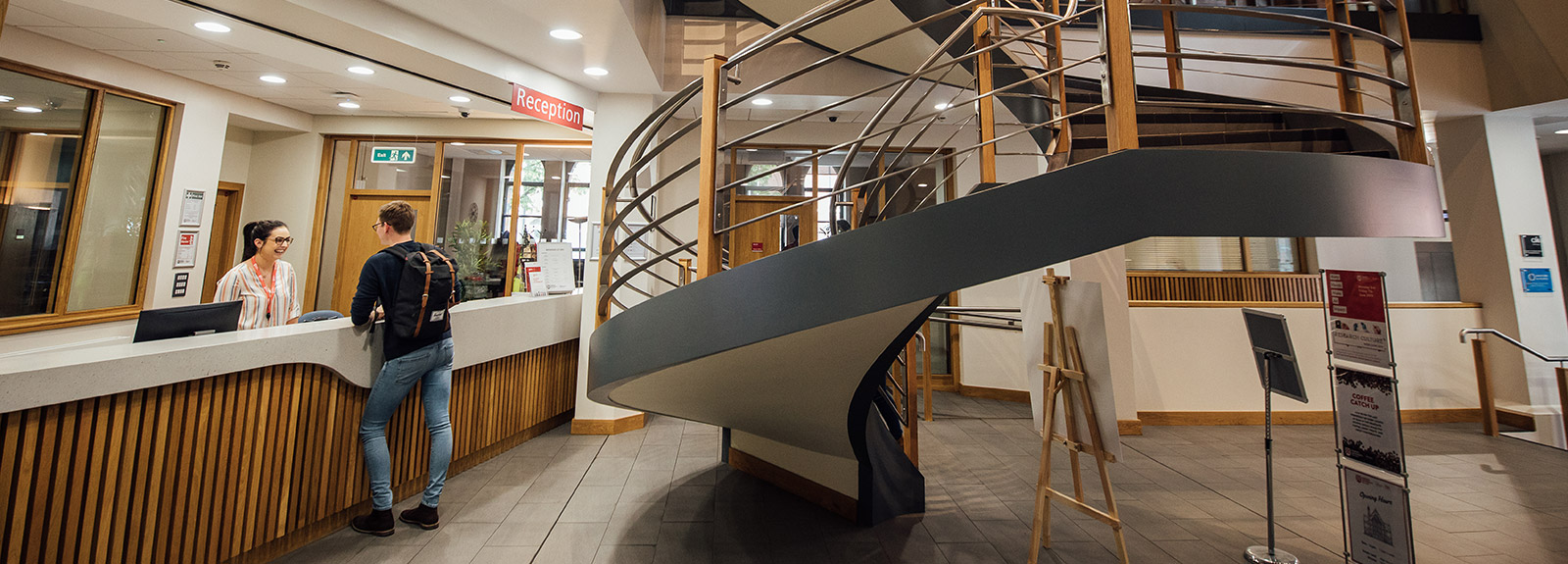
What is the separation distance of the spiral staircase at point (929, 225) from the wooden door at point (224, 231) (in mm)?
5965

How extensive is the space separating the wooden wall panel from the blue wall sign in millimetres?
1532

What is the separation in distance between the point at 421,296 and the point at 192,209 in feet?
15.5

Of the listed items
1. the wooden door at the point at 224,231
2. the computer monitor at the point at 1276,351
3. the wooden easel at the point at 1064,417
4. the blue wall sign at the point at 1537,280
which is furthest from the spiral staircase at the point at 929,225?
the wooden door at the point at 224,231

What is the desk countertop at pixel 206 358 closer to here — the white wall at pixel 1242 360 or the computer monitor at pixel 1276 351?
the computer monitor at pixel 1276 351

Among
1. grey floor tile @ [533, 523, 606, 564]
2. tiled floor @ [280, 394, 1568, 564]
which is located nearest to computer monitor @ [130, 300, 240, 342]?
tiled floor @ [280, 394, 1568, 564]

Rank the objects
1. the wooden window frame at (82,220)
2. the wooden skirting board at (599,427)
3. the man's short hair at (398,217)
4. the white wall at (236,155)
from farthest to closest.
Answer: the white wall at (236,155), the wooden skirting board at (599,427), the wooden window frame at (82,220), the man's short hair at (398,217)

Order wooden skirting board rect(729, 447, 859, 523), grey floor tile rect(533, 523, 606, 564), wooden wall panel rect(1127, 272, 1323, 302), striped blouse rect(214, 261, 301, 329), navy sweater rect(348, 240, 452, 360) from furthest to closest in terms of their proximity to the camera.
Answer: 1. wooden wall panel rect(1127, 272, 1323, 302)
2. striped blouse rect(214, 261, 301, 329)
3. wooden skirting board rect(729, 447, 859, 523)
4. navy sweater rect(348, 240, 452, 360)
5. grey floor tile rect(533, 523, 606, 564)

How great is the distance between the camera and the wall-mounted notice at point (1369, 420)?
76.6 inches

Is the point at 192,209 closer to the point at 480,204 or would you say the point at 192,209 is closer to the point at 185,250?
the point at 185,250

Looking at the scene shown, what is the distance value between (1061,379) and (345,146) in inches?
313

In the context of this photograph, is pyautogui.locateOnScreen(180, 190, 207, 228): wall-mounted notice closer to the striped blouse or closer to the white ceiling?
the white ceiling

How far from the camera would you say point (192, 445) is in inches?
79.7

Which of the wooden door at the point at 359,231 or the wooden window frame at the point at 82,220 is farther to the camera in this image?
the wooden door at the point at 359,231

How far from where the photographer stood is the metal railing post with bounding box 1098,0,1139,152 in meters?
1.27
